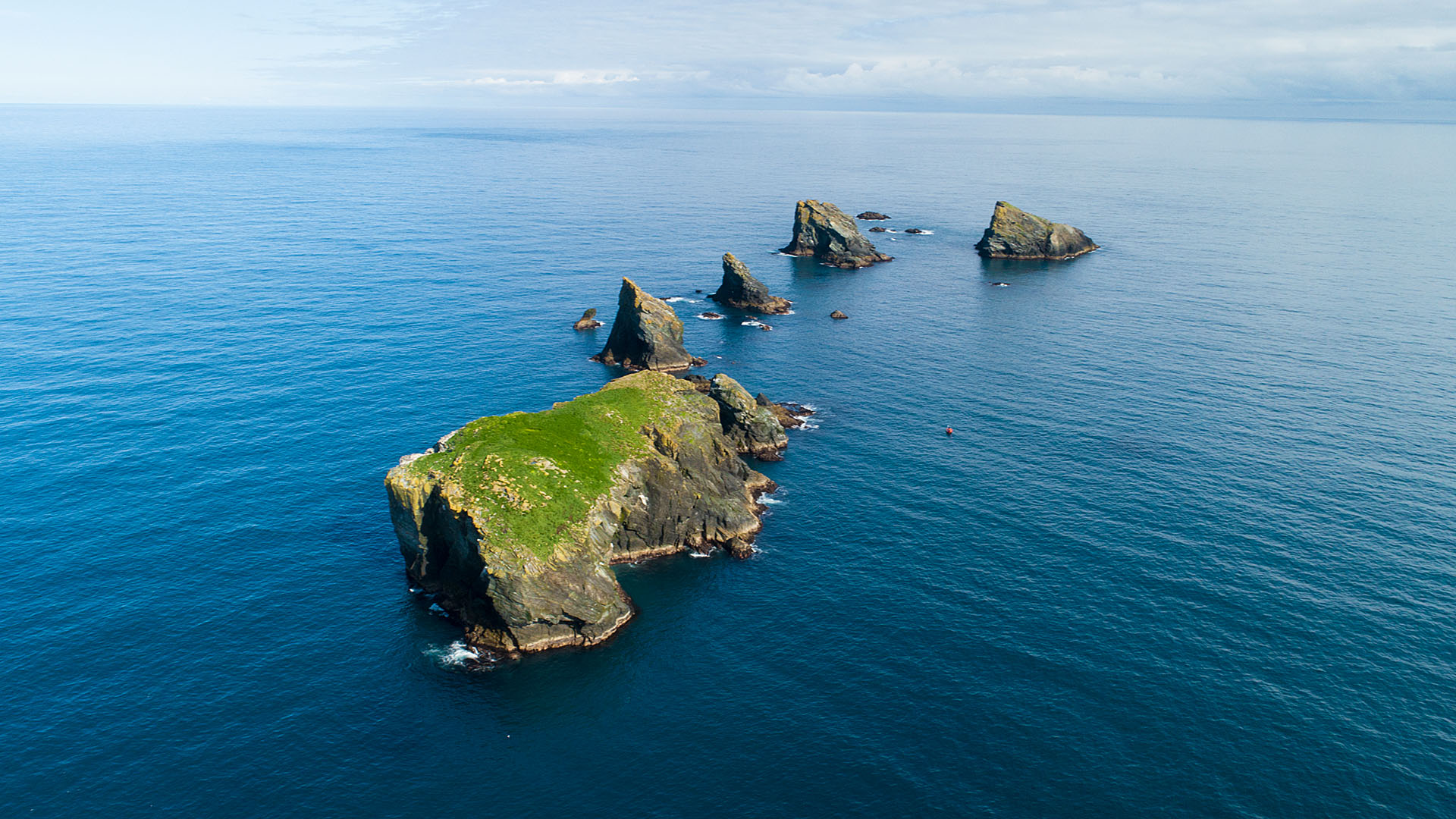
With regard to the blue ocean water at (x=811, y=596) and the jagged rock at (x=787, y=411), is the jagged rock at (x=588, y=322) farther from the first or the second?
the jagged rock at (x=787, y=411)

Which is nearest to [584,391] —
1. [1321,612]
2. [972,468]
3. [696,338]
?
[696,338]

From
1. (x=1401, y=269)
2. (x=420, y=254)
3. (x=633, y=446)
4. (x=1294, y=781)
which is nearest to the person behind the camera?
(x=1294, y=781)

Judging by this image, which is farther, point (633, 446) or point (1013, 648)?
point (633, 446)

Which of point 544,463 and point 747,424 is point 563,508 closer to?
point 544,463

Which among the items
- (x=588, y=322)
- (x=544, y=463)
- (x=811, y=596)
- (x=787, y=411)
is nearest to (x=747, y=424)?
(x=787, y=411)

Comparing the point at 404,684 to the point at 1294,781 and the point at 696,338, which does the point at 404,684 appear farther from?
the point at 696,338

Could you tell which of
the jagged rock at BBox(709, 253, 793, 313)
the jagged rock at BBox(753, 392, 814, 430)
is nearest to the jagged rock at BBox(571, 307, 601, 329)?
the jagged rock at BBox(709, 253, 793, 313)

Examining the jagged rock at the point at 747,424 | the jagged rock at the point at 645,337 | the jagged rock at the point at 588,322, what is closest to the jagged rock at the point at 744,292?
the jagged rock at the point at 588,322
